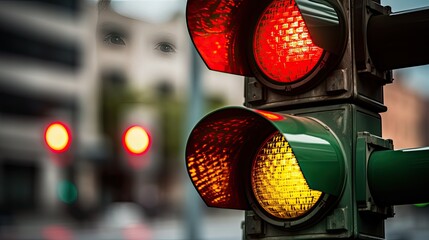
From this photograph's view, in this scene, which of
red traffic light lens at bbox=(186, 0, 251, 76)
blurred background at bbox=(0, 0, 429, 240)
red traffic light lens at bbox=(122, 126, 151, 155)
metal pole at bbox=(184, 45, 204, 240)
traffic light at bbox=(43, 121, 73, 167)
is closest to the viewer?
red traffic light lens at bbox=(186, 0, 251, 76)

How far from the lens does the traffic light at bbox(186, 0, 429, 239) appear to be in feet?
6.81

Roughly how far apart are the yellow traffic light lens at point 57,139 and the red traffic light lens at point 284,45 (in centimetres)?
742

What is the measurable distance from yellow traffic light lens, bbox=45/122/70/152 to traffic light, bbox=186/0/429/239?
728 cm

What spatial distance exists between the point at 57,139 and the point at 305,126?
25.2 ft

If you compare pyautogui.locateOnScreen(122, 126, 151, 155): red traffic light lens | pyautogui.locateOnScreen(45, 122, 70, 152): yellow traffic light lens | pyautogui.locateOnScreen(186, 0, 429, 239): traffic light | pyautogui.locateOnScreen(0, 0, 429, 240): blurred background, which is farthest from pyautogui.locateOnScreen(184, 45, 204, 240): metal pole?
pyautogui.locateOnScreen(0, 0, 429, 240): blurred background

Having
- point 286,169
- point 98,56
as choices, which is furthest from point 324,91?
point 98,56

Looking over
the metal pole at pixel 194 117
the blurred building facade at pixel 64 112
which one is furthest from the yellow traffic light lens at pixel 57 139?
the blurred building facade at pixel 64 112

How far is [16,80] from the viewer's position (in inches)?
1759

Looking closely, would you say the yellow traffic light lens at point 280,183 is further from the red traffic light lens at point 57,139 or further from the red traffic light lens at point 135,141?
the red traffic light lens at point 57,139

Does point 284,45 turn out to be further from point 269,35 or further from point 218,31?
point 218,31

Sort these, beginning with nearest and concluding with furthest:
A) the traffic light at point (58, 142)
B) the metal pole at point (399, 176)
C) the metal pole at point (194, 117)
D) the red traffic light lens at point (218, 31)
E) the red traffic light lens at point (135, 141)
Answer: the metal pole at point (399, 176)
the red traffic light lens at point (218, 31)
the red traffic light lens at point (135, 141)
the traffic light at point (58, 142)
the metal pole at point (194, 117)

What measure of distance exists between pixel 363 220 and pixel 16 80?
43892 mm

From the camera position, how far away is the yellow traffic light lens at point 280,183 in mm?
2125

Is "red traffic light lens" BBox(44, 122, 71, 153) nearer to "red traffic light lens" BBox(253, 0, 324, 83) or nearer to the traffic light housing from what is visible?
the traffic light housing
